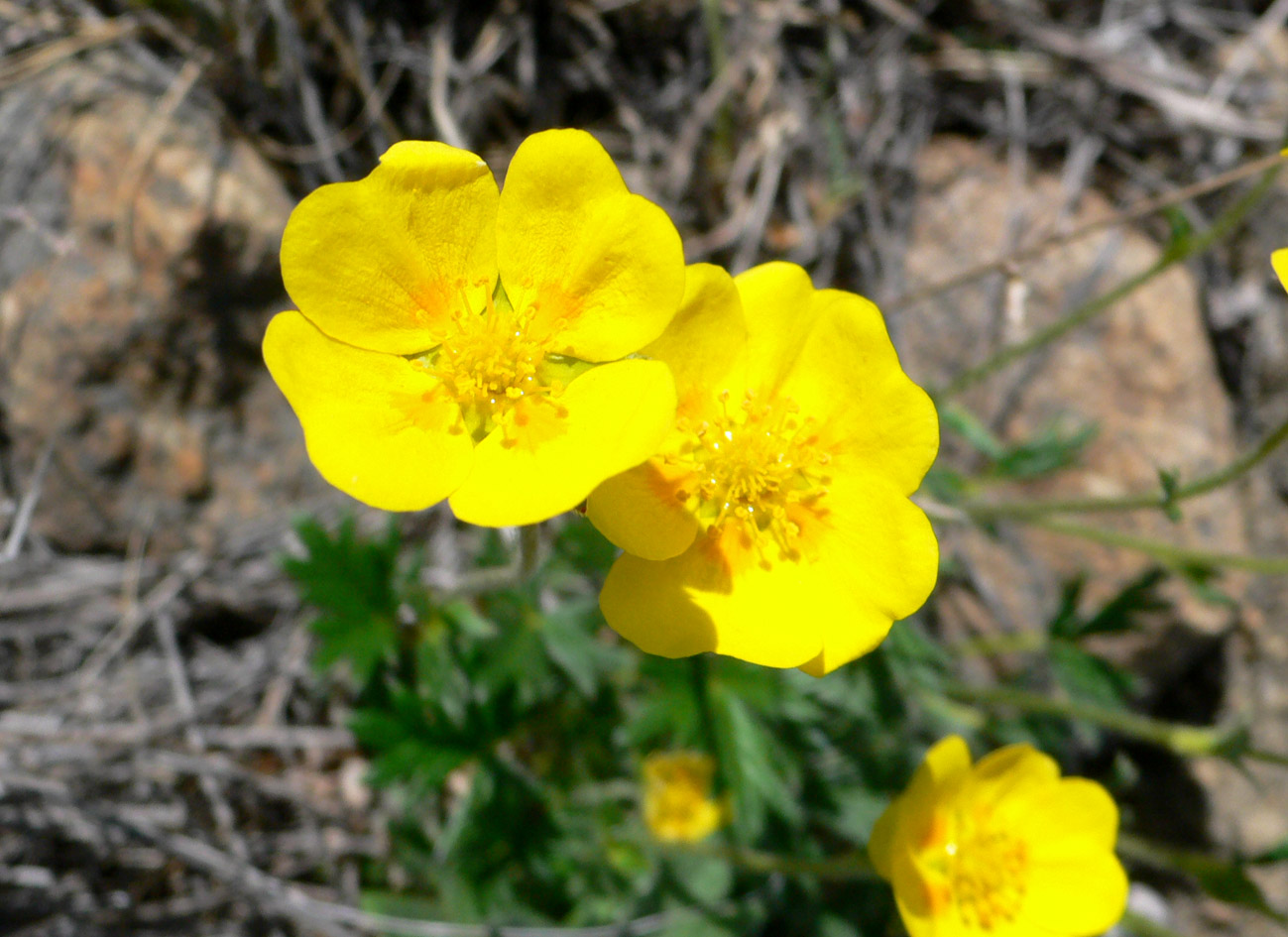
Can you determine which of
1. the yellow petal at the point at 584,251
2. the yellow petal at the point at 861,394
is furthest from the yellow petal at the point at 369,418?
the yellow petal at the point at 861,394

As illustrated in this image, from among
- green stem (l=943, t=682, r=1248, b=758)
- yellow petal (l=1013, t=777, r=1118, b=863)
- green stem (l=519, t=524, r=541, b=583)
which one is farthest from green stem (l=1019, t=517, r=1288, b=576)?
green stem (l=519, t=524, r=541, b=583)

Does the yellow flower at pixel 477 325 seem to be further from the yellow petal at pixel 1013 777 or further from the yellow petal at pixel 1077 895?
the yellow petal at pixel 1077 895

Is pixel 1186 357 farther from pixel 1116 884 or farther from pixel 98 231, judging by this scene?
pixel 98 231

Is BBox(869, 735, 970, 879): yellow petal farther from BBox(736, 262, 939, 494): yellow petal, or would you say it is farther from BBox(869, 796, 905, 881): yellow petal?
BBox(736, 262, 939, 494): yellow petal

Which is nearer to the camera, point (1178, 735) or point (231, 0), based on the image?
point (1178, 735)

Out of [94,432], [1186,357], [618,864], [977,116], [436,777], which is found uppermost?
[977,116]

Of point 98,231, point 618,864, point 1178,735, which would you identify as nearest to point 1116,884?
point 1178,735
